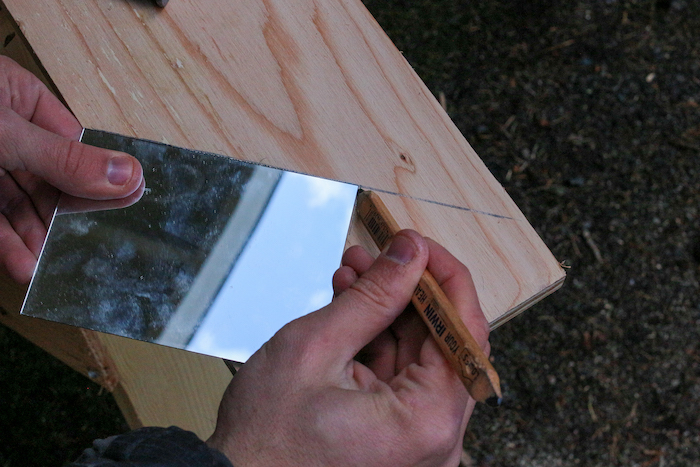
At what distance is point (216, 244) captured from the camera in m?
1.04

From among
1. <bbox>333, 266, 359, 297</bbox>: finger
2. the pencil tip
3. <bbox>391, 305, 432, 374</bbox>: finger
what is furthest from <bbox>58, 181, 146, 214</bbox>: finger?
the pencil tip

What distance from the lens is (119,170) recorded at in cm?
102

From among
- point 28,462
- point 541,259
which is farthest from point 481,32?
point 28,462

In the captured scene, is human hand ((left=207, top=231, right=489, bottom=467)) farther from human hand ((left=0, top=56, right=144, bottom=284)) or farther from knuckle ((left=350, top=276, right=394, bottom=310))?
human hand ((left=0, top=56, right=144, bottom=284))

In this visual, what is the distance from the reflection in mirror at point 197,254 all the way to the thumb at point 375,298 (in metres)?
0.16

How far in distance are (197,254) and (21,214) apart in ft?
1.56

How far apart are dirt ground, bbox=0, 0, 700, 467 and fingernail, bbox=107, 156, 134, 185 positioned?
1508 millimetres

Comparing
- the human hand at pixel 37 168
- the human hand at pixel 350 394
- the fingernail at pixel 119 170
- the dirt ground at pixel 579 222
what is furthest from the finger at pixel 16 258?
the dirt ground at pixel 579 222

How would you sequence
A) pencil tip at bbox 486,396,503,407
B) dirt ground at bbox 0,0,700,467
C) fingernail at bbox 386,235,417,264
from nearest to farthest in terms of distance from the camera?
1. pencil tip at bbox 486,396,503,407
2. fingernail at bbox 386,235,417,264
3. dirt ground at bbox 0,0,700,467

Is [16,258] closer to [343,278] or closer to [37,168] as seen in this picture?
[37,168]

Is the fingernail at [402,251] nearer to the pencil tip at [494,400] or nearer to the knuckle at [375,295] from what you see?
the knuckle at [375,295]

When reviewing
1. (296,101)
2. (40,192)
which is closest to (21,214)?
(40,192)

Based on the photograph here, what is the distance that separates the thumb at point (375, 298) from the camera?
0.85 m

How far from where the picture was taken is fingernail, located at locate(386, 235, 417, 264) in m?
0.89
